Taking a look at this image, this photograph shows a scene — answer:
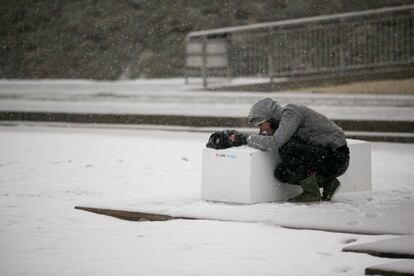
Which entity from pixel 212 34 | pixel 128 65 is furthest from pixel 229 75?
pixel 128 65

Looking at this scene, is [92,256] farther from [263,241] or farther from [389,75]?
[389,75]

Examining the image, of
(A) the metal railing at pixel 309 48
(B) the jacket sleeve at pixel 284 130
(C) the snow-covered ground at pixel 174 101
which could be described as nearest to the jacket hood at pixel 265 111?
(B) the jacket sleeve at pixel 284 130

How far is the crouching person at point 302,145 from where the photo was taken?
31.0 feet

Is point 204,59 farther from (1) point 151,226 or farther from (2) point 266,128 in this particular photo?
(1) point 151,226

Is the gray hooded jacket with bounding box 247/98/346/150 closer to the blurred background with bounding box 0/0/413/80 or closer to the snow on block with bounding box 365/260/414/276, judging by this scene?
the snow on block with bounding box 365/260/414/276

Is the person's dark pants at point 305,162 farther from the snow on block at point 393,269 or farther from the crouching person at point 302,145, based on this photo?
the snow on block at point 393,269

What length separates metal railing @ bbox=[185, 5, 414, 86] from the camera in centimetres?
2319

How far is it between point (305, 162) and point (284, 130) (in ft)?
1.14

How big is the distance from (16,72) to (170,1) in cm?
490

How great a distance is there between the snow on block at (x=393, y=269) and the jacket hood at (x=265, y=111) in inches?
114

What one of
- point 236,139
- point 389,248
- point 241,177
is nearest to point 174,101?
point 236,139

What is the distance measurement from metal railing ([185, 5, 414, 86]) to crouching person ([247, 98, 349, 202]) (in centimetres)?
1338

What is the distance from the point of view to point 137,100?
75.5ft

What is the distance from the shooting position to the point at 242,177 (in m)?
9.50
